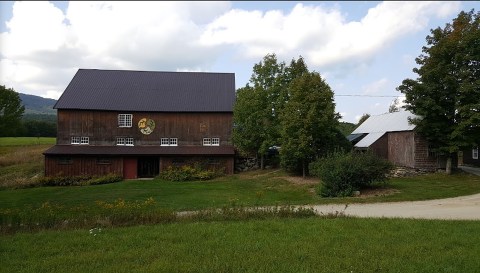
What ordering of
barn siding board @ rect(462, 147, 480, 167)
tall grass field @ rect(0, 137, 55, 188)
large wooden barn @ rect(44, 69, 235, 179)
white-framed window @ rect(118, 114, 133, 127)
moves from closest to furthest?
tall grass field @ rect(0, 137, 55, 188)
large wooden barn @ rect(44, 69, 235, 179)
white-framed window @ rect(118, 114, 133, 127)
barn siding board @ rect(462, 147, 480, 167)

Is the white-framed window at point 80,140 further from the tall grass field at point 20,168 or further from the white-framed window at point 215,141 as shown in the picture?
the white-framed window at point 215,141

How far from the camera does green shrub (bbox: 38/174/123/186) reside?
118 feet

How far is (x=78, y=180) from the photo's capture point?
121 ft

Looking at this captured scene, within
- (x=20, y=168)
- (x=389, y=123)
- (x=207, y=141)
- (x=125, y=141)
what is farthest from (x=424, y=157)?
(x=20, y=168)

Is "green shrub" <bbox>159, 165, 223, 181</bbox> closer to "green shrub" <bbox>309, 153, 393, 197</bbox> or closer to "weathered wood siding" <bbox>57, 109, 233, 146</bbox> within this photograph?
"weathered wood siding" <bbox>57, 109, 233, 146</bbox>

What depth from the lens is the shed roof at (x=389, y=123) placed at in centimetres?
3675

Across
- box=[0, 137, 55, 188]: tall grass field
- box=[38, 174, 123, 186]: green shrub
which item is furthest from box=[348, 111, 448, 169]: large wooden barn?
box=[0, 137, 55, 188]: tall grass field

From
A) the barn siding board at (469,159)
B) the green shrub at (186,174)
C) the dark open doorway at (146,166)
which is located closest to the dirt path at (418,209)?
the green shrub at (186,174)

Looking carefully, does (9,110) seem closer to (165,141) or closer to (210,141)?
(165,141)

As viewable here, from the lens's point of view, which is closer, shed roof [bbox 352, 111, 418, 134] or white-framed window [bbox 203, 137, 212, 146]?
shed roof [bbox 352, 111, 418, 134]

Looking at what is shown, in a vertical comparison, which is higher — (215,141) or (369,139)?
(369,139)

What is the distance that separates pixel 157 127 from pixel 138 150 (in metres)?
3.41

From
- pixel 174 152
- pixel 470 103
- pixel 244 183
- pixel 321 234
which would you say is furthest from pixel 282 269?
pixel 174 152

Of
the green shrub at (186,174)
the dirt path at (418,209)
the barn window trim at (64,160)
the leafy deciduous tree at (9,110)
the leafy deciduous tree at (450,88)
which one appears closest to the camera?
the dirt path at (418,209)
